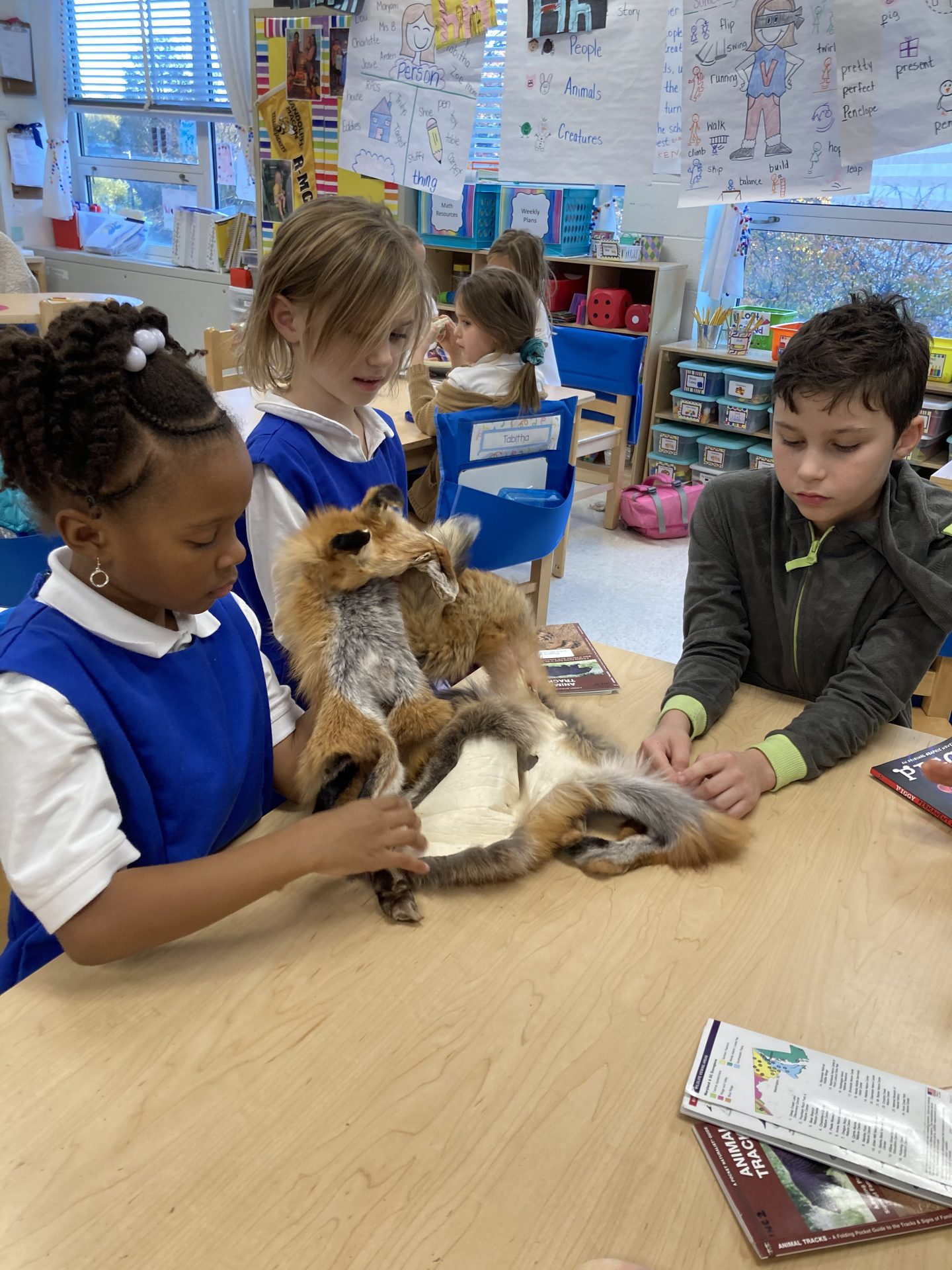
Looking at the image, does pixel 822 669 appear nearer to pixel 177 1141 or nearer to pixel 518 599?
pixel 518 599

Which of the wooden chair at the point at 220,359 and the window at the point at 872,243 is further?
the window at the point at 872,243

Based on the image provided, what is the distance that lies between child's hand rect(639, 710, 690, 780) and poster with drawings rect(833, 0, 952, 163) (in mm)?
1468

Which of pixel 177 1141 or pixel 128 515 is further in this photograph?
pixel 128 515

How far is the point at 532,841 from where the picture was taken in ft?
3.01

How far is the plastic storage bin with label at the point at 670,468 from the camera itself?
4.38m

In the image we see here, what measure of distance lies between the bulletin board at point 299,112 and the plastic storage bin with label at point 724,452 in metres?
1.84

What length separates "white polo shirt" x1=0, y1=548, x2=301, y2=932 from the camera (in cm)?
72

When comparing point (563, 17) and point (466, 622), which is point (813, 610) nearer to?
point (466, 622)

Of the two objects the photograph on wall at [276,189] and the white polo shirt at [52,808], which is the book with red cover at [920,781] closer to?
the white polo shirt at [52,808]

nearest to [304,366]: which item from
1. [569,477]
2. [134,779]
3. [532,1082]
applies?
→ [134,779]

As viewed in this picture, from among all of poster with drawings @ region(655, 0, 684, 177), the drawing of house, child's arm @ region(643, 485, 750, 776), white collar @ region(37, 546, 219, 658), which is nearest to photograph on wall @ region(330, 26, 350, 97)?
the drawing of house

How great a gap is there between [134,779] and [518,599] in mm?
446

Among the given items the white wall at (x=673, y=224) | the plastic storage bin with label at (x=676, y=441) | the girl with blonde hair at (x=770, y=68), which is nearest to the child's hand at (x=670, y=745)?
the girl with blonde hair at (x=770, y=68)

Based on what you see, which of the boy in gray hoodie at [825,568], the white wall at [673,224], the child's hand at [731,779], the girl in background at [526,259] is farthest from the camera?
the white wall at [673,224]
